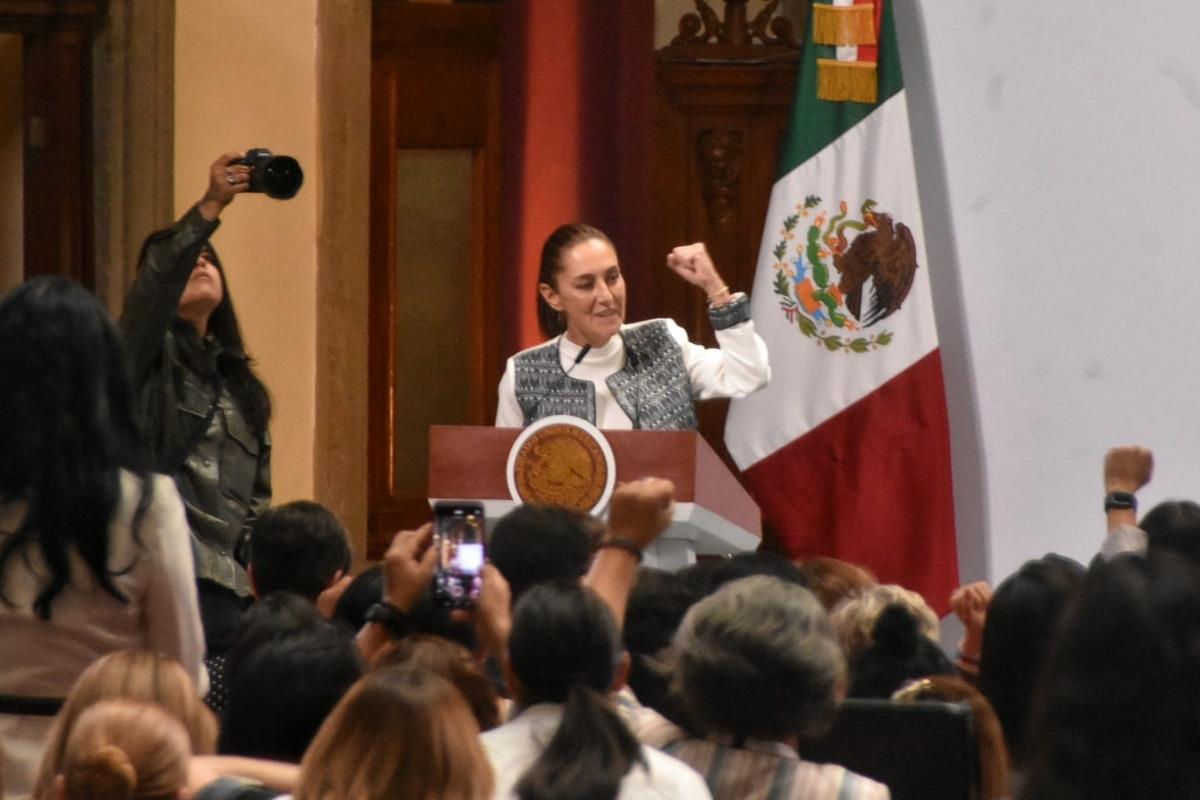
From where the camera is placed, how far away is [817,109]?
584cm

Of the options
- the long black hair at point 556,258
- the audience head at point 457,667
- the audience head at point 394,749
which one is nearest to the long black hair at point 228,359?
the long black hair at point 556,258

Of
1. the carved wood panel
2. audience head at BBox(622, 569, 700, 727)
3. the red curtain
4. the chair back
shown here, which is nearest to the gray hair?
the chair back

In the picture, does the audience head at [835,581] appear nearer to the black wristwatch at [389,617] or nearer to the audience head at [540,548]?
Answer: the audience head at [540,548]

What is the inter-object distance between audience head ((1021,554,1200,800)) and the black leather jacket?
96.1 inches

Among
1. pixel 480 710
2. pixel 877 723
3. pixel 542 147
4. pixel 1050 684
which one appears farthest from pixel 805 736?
pixel 542 147

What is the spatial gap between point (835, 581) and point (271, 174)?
1.30m

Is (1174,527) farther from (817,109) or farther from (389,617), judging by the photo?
(817,109)

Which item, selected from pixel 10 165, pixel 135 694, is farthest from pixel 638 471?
pixel 10 165

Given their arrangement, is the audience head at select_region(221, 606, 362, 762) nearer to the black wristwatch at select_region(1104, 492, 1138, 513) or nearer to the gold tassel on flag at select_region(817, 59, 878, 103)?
the black wristwatch at select_region(1104, 492, 1138, 513)

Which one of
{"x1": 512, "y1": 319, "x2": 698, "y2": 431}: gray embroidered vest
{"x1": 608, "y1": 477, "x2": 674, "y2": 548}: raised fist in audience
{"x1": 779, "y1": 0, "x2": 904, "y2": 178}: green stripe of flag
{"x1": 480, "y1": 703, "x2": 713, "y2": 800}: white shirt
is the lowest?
{"x1": 480, "y1": 703, "x2": 713, "y2": 800}: white shirt

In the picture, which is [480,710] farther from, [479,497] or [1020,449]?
[1020,449]

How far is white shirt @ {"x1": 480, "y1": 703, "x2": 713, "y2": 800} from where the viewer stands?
2.17 m

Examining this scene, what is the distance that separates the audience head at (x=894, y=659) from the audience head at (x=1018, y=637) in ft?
0.82

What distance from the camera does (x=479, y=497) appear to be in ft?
12.2
